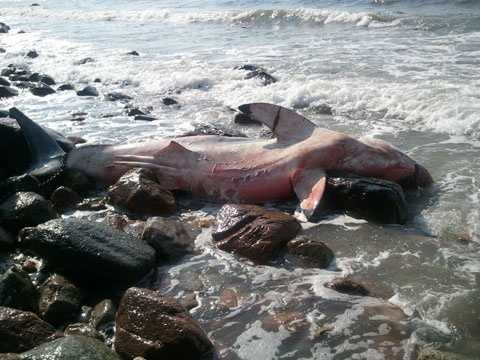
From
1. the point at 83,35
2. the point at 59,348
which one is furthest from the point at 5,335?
the point at 83,35

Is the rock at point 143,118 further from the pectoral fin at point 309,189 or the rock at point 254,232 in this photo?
the rock at point 254,232

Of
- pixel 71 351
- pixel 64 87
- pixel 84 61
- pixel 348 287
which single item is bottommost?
pixel 348 287

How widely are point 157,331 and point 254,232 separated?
4.88 ft

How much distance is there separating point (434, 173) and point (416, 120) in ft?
6.61

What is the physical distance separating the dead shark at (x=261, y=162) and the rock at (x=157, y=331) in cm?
196

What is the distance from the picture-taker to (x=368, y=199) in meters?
4.64

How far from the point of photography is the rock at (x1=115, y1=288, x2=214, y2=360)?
9.34 feet

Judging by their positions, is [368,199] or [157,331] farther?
[368,199]

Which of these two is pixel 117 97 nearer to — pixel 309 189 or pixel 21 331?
pixel 309 189

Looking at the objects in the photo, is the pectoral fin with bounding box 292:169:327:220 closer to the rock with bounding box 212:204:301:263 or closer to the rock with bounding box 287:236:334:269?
the rock with bounding box 212:204:301:263

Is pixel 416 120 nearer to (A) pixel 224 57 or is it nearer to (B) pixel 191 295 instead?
(B) pixel 191 295

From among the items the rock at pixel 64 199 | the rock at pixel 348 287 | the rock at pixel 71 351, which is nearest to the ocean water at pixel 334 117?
the rock at pixel 348 287

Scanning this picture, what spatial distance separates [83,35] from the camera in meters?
20.1

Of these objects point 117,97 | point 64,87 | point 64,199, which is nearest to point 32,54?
point 64,87
